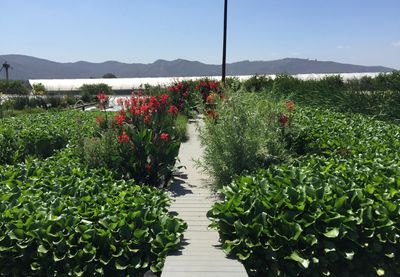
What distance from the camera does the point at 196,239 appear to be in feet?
14.7

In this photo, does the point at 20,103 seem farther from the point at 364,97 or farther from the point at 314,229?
the point at 314,229

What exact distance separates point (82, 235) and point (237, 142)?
3119 mm

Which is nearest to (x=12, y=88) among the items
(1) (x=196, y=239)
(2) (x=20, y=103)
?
(2) (x=20, y=103)

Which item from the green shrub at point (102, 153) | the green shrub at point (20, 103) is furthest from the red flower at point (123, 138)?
the green shrub at point (20, 103)

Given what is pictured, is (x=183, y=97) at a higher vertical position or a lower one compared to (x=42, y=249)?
higher

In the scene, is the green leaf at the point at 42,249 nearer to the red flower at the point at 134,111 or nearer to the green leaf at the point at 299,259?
the green leaf at the point at 299,259

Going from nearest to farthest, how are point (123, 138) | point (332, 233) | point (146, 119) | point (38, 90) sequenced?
point (332, 233) < point (123, 138) < point (146, 119) < point (38, 90)

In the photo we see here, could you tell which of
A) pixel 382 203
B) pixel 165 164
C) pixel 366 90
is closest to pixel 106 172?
pixel 165 164

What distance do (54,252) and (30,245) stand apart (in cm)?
24

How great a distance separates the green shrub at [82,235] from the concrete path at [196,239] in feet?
0.63

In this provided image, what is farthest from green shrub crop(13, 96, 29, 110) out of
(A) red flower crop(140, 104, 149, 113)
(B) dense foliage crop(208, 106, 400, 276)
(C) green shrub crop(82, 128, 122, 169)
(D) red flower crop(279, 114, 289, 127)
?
(B) dense foliage crop(208, 106, 400, 276)

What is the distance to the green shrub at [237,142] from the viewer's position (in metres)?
6.38

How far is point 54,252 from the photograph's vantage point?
365cm

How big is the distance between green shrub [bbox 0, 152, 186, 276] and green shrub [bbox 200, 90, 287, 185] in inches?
82.1
